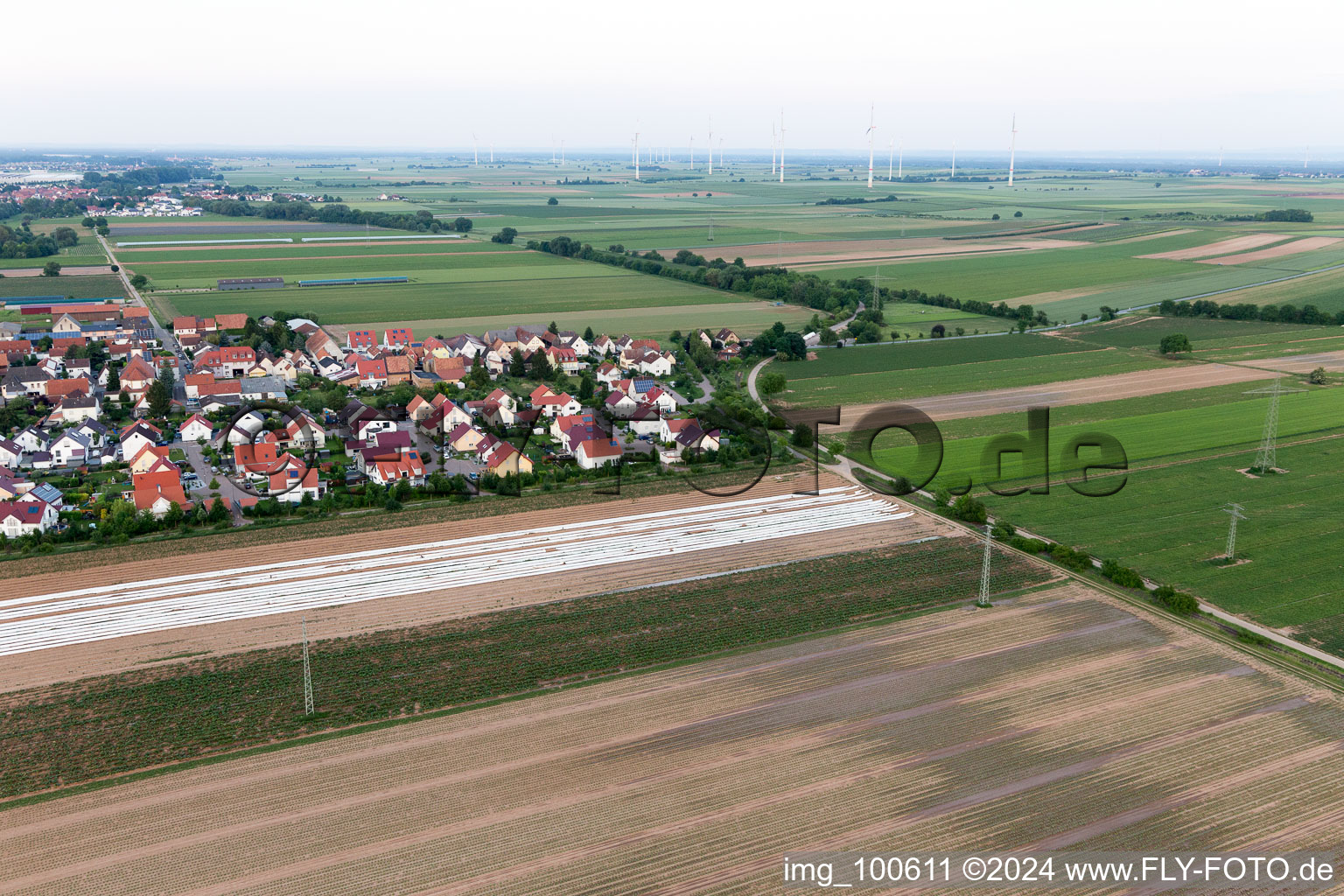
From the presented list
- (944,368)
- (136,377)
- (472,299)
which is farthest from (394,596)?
(472,299)

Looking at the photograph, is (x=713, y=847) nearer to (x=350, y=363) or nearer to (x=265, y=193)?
(x=350, y=363)

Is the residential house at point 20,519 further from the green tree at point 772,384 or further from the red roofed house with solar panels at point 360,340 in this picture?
the green tree at point 772,384

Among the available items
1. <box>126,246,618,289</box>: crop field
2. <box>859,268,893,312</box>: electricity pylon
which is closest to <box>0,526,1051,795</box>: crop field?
<box>859,268,893,312</box>: electricity pylon

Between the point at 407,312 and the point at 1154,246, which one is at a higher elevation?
the point at 1154,246

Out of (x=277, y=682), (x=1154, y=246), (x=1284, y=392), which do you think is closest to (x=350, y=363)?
(x=277, y=682)

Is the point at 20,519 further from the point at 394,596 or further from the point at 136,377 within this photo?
the point at 136,377
